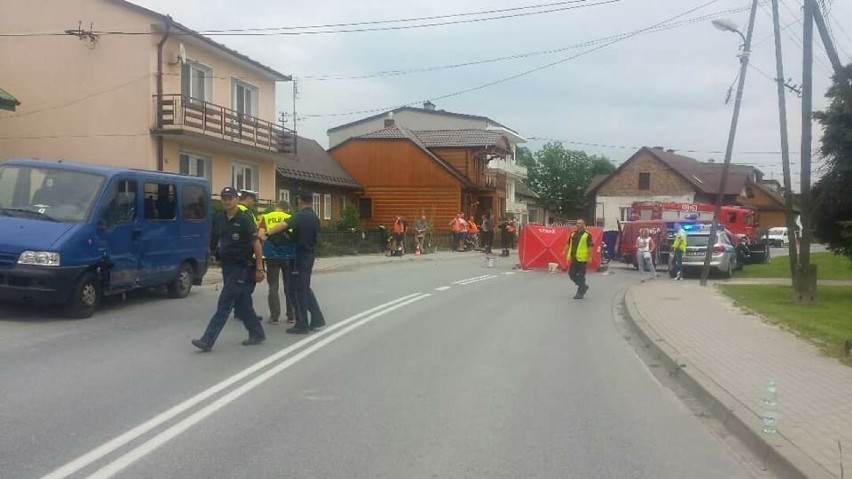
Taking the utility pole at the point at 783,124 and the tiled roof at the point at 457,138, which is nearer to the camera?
the utility pole at the point at 783,124

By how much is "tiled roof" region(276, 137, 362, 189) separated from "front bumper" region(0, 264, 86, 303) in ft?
89.6

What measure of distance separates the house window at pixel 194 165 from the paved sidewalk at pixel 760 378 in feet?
57.4

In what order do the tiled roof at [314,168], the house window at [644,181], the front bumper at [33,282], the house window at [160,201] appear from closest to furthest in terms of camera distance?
the front bumper at [33,282] → the house window at [160,201] → the tiled roof at [314,168] → the house window at [644,181]

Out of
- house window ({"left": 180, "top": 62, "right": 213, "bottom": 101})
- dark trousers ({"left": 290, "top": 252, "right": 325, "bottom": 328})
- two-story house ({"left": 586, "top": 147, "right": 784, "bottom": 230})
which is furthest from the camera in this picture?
two-story house ({"left": 586, "top": 147, "right": 784, "bottom": 230})

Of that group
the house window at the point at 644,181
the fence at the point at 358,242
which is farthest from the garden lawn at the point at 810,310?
the house window at the point at 644,181

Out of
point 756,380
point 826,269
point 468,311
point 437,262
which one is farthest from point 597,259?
point 756,380

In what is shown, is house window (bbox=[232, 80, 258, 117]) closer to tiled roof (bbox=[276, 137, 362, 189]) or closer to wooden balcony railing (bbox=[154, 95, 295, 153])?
wooden balcony railing (bbox=[154, 95, 295, 153])

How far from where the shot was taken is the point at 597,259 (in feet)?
100

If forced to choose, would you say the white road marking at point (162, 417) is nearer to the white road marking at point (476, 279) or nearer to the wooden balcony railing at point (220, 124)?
the white road marking at point (476, 279)

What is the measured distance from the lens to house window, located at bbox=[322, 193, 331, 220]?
4606cm

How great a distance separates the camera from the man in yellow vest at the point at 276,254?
1220 cm

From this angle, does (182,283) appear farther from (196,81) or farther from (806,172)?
(196,81)

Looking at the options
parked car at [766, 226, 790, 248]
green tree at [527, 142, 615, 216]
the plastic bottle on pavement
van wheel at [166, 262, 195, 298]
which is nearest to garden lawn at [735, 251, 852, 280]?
van wheel at [166, 262, 195, 298]

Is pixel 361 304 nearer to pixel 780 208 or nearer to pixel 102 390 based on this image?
pixel 102 390
